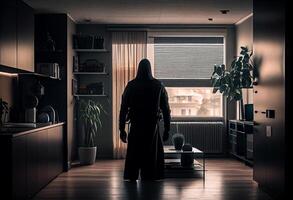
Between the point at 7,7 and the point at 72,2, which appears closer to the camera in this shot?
the point at 7,7

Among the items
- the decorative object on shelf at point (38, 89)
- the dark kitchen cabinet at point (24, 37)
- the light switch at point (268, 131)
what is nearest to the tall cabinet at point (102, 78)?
the decorative object on shelf at point (38, 89)

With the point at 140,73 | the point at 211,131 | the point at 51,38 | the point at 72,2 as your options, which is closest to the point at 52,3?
the point at 72,2

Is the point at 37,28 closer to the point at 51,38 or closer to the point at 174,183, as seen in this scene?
the point at 51,38

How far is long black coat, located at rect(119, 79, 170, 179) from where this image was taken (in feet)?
19.5

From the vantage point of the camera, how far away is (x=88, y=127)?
8211 millimetres

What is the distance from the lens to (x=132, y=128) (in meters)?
5.99

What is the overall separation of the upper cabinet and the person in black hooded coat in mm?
1361

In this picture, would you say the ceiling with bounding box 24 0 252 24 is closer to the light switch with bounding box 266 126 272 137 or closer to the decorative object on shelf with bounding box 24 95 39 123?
the decorative object on shelf with bounding box 24 95 39 123

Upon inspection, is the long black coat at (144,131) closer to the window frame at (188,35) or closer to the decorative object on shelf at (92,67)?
the decorative object on shelf at (92,67)

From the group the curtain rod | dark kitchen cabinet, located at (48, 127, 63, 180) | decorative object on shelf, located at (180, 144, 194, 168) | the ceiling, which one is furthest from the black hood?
the curtain rod

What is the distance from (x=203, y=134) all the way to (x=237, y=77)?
5.19 feet

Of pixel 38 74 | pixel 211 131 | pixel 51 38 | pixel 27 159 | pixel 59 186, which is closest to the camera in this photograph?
pixel 27 159

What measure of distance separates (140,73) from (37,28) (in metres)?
2.33

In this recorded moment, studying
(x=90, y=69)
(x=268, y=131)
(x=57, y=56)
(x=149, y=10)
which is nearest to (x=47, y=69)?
(x=57, y=56)
